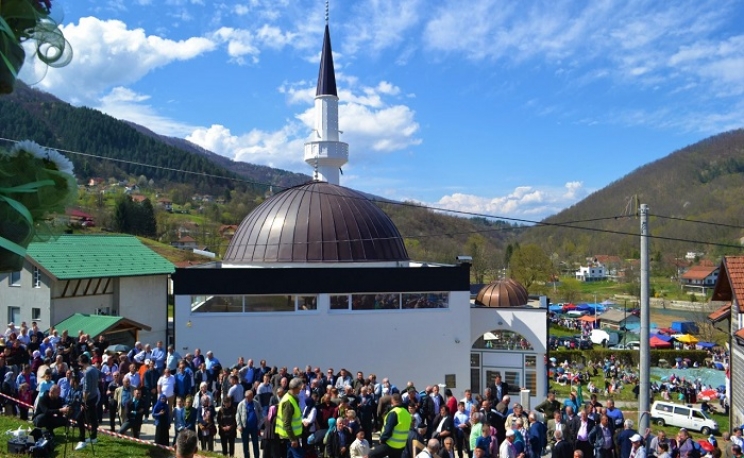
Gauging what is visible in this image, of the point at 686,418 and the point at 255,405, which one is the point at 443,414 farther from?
the point at 686,418

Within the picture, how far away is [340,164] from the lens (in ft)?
99.2

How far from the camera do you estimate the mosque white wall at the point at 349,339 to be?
2058 centimetres

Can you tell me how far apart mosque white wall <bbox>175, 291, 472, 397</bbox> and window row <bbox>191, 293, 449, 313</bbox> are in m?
0.23

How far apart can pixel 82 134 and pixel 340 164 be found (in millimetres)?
108589

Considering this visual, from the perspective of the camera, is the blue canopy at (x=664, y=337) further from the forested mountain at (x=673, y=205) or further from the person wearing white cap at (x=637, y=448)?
the forested mountain at (x=673, y=205)

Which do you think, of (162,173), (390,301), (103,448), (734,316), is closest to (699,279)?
(734,316)

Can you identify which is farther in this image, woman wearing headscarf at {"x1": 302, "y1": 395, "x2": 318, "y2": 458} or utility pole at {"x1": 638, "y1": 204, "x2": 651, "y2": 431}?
utility pole at {"x1": 638, "y1": 204, "x2": 651, "y2": 431}

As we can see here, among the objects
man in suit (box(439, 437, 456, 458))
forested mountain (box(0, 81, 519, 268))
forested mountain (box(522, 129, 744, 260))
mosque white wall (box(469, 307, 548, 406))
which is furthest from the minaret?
forested mountain (box(522, 129, 744, 260))

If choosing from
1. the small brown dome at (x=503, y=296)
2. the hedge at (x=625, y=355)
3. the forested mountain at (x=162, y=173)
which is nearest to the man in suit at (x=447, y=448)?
the small brown dome at (x=503, y=296)

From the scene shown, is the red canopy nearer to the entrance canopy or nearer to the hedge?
the hedge

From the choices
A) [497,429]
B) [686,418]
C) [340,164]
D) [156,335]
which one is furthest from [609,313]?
[497,429]

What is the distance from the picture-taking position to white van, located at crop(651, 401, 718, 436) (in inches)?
995

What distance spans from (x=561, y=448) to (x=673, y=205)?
153343 millimetres

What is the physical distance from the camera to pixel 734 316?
19.2 metres
